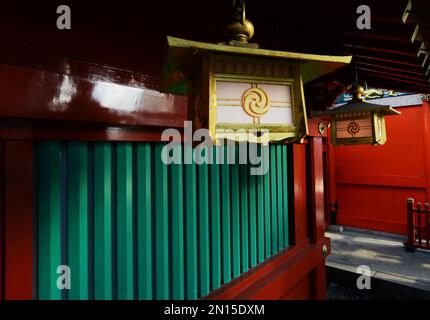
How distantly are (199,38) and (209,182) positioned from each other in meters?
1.48

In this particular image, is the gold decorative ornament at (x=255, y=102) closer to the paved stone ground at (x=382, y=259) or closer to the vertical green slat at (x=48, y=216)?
the vertical green slat at (x=48, y=216)

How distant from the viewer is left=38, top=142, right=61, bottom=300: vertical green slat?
1.52 metres

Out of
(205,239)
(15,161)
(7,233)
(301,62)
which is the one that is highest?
(301,62)

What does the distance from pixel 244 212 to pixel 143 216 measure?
105 centimetres

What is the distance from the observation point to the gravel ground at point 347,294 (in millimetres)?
5375

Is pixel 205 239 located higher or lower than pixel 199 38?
lower

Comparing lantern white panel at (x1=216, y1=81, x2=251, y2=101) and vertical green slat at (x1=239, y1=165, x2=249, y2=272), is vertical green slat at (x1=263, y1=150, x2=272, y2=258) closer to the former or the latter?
vertical green slat at (x1=239, y1=165, x2=249, y2=272)

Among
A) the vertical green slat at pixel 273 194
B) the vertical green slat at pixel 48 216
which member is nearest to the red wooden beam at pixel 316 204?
the vertical green slat at pixel 273 194

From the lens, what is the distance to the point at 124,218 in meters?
1.80

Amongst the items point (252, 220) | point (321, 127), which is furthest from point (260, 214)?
point (321, 127)

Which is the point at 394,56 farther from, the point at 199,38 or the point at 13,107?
the point at 13,107

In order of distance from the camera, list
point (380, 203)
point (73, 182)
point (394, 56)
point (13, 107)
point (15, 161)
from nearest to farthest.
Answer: point (13, 107)
point (15, 161)
point (73, 182)
point (394, 56)
point (380, 203)

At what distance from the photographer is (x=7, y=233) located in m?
1.40
